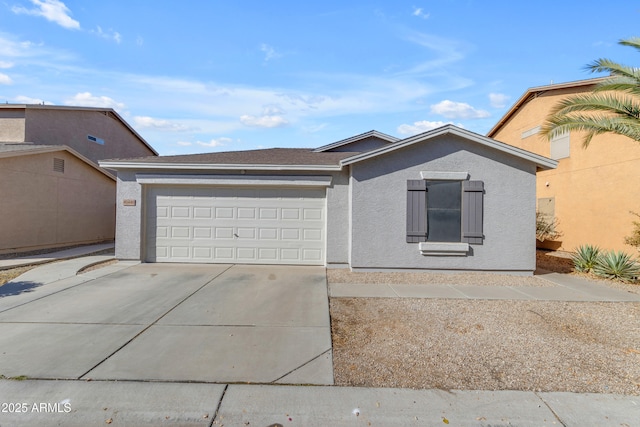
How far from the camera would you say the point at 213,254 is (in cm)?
975

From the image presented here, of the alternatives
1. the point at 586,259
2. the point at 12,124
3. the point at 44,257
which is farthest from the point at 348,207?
the point at 12,124

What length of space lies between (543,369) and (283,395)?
2.93 m

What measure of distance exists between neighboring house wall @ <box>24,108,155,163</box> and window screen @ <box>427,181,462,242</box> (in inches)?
720

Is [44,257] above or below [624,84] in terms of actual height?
below

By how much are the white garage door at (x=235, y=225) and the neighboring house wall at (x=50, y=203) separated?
17.3 ft

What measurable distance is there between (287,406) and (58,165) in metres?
14.2

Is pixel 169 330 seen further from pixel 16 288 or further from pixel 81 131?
pixel 81 131

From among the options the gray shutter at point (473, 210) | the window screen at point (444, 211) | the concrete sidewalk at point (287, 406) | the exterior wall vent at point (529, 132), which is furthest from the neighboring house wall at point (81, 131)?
the exterior wall vent at point (529, 132)

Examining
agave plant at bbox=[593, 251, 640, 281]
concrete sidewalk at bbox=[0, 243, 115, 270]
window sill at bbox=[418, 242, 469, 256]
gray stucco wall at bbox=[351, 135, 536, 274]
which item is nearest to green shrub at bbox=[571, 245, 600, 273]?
agave plant at bbox=[593, 251, 640, 281]

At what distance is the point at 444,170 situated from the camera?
8.79 meters

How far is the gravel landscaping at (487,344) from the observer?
357 centimetres

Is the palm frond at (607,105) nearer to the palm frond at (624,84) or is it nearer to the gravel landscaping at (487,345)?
the palm frond at (624,84)

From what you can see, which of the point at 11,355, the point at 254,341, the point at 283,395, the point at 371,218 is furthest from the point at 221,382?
the point at 371,218

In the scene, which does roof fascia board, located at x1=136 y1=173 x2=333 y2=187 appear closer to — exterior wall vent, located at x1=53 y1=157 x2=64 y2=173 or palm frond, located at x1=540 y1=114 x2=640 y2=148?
exterior wall vent, located at x1=53 y1=157 x2=64 y2=173
